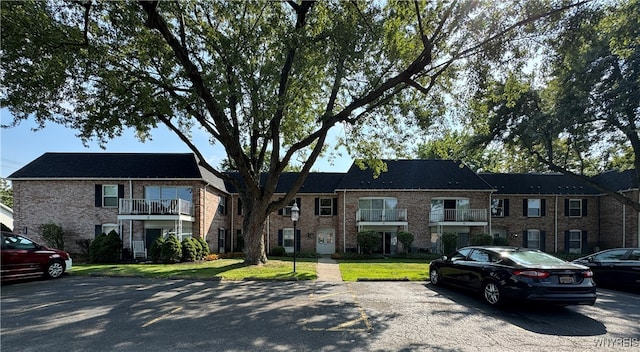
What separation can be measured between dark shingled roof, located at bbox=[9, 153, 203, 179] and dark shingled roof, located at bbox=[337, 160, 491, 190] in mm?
10911

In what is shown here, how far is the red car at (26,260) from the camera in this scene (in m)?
11.0

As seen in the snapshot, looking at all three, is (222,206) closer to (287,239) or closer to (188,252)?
(287,239)

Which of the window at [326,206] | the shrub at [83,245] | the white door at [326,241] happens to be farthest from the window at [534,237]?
the shrub at [83,245]

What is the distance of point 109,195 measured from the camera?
22.0 metres

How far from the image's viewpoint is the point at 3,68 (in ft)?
38.7

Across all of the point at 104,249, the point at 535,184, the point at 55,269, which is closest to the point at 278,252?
the point at 104,249

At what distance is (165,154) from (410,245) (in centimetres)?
1774

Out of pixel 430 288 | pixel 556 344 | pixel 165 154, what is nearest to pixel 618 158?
pixel 430 288

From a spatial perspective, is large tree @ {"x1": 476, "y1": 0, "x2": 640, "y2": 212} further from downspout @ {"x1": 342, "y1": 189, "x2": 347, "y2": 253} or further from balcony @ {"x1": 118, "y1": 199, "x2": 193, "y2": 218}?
balcony @ {"x1": 118, "y1": 199, "x2": 193, "y2": 218}

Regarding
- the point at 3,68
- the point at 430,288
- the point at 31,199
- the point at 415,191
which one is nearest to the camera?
the point at 430,288

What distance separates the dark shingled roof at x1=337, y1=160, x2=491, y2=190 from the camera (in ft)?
84.3

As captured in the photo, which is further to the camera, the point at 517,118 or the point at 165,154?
the point at 165,154

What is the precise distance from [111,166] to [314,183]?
13930mm

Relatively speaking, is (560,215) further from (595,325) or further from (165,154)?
(165,154)
